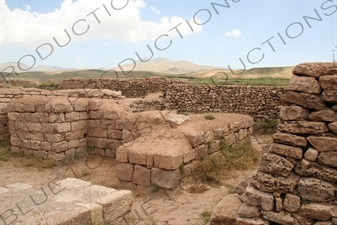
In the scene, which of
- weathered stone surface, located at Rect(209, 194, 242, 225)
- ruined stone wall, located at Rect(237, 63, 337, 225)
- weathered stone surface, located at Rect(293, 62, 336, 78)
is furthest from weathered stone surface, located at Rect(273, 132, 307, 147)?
weathered stone surface, located at Rect(209, 194, 242, 225)

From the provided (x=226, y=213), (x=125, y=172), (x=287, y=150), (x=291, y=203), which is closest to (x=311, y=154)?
(x=287, y=150)

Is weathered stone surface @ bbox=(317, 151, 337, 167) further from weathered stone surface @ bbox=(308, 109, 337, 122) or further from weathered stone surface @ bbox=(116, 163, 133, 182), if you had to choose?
weathered stone surface @ bbox=(116, 163, 133, 182)

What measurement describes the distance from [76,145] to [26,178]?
1757mm

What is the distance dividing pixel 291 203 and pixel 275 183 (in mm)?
279

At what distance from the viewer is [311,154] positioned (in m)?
3.51

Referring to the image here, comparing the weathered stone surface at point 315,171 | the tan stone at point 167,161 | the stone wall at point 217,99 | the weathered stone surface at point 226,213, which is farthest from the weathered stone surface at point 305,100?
the stone wall at point 217,99

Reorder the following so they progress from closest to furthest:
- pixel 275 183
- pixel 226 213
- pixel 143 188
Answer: pixel 275 183
pixel 226 213
pixel 143 188

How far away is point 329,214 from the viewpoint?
11.1ft

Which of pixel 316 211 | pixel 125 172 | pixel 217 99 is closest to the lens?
pixel 316 211

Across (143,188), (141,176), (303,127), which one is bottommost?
(143,188)

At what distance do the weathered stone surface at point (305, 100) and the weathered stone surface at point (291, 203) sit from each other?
3.51 ft

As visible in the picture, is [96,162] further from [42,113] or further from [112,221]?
[112,221]

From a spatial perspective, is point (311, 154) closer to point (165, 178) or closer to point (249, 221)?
point (249, 221)

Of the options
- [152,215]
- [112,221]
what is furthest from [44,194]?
[152,215]
